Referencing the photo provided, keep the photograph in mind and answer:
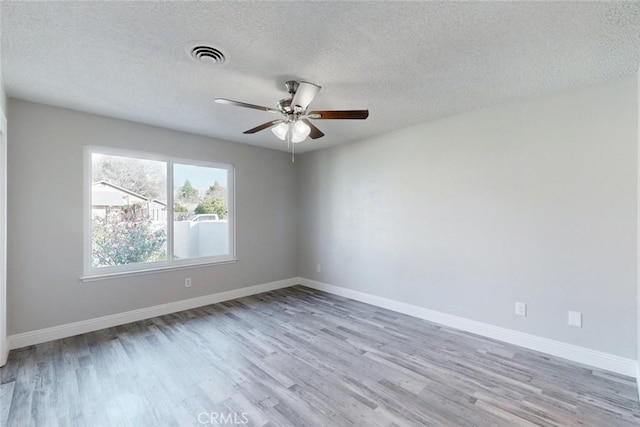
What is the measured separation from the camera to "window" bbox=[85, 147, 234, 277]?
11.1ft

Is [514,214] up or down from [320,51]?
down

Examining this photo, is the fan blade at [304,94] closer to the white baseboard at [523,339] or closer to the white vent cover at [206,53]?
the white vent cover at [206,53]

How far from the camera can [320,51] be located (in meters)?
2.03

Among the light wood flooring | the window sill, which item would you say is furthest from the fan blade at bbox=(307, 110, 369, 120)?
the window sill

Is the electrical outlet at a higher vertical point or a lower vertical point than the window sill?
lower

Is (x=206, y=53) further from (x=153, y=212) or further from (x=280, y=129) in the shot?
(x=153, y=212)

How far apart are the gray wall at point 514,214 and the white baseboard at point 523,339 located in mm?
59

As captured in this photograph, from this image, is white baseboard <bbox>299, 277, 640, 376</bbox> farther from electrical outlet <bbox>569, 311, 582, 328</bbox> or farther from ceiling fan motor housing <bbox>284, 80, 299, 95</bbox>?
ceiling fan motor housing <bbox>284, 80, 299, 95</bbox>

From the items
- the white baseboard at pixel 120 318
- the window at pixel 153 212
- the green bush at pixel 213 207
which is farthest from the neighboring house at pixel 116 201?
Result: the white baseboard at pixel 120 318

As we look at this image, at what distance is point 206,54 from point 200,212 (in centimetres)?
267

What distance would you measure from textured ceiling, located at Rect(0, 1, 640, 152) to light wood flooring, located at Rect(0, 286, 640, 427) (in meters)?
2.48

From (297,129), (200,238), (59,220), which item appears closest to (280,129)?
(297,129)

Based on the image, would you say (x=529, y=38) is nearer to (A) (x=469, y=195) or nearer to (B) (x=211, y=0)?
(A) (x=469, y=195)

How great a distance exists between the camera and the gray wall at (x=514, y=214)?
243cm
